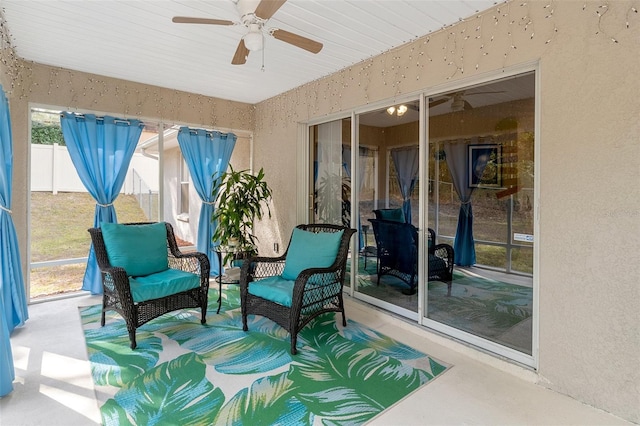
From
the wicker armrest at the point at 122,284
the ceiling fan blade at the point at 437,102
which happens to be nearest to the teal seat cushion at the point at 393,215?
the ceiling fan blade at the point at 437,102

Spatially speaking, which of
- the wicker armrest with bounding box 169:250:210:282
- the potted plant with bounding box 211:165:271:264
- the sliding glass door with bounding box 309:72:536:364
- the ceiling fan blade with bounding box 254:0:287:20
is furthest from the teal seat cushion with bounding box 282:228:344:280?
the ceiling fan blade with bounding box 254:0:287:20

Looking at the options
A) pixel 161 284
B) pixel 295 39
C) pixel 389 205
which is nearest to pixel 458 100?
pixel 389 205

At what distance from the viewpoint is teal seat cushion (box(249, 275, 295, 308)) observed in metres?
2.92

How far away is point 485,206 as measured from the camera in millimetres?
2846

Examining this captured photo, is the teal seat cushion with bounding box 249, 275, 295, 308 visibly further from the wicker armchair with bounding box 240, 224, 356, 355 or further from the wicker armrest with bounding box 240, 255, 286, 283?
the wicker armrest with bounding box 240, 255, 286, 283

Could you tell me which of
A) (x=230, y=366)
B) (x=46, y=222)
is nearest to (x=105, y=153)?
(x=46, y=222)

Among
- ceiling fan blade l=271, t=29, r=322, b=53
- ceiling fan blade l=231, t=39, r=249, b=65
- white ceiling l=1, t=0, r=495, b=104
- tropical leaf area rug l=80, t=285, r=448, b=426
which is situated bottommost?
tropical leaf area rug l=80, t=285, r=448, b=426

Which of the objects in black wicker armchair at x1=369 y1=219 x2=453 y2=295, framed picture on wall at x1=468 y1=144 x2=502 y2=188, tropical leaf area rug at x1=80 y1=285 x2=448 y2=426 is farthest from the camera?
black wicker armchair at x1=369 y1=219 x2=453 y2=295

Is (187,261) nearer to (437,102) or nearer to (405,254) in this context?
(405,254)

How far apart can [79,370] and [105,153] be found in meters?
2.70

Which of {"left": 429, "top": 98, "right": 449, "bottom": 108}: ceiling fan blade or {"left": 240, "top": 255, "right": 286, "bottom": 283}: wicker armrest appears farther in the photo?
{"left": 240, "top": 255, "right": 286, "bottom": 283}: wicker armrest

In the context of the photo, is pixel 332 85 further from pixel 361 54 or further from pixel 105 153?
pixel 105 153

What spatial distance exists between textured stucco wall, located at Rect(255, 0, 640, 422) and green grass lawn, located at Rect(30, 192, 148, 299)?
185 inches

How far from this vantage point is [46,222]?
4.08m
